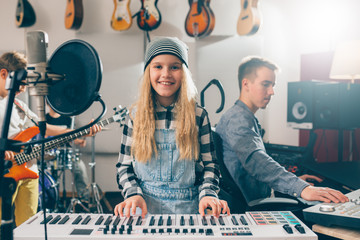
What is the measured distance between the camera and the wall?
4.44 m

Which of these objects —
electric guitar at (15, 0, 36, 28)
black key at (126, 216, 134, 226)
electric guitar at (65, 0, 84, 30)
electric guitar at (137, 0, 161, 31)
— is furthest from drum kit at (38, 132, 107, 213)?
black key at (126, 216, 134, 226)

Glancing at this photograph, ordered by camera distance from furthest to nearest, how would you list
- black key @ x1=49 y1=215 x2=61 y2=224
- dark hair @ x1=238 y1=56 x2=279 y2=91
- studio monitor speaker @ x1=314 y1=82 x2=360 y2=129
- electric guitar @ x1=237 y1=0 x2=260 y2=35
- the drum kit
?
1. electric guitar @ x1=237 y1=0 x2=260 y2=35
2. the drum kit
3. studio monitor speaker @ x1=314 y1=82 x2=360 y2=129
4. dark hair @ x1=238 y1=56 x2=279 y2=91
5. black key @ x1=49 y1=215 x2=61 y2=224

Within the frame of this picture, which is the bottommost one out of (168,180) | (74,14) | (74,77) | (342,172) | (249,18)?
(342,172)

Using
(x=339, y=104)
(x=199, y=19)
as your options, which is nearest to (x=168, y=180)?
(x=339, y=104)

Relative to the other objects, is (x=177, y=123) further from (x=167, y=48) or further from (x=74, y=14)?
→ (x=74, y=14)

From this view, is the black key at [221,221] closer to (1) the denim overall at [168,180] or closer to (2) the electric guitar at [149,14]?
(1) the denim overall at [168,180]

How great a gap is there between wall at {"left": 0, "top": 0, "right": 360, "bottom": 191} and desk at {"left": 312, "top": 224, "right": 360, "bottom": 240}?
3310 mm

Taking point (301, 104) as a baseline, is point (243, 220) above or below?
below

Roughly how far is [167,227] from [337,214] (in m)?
0.57

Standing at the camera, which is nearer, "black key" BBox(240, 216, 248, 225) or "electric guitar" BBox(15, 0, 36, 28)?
"black key" BBox(240, 216, 248, 225)

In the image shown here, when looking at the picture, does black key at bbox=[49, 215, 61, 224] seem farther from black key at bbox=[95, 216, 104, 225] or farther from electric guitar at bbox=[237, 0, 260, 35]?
electric guitar at bbox=[237, 0, 260, 35]

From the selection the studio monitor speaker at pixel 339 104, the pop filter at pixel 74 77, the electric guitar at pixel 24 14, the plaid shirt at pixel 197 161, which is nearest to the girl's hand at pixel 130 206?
the plaid shirt at pixel 197 161

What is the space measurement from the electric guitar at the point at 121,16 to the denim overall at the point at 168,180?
324cm

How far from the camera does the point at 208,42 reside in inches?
176
